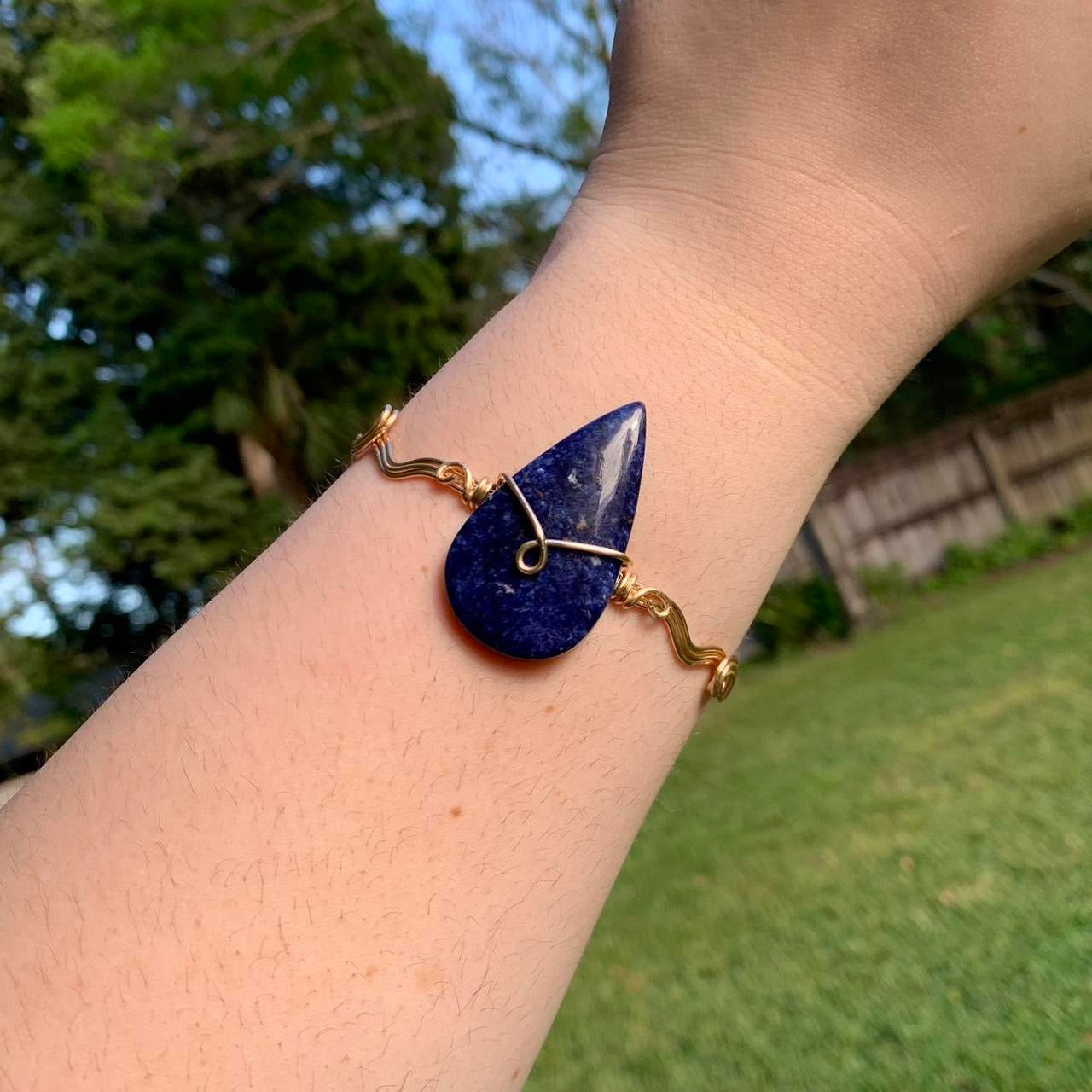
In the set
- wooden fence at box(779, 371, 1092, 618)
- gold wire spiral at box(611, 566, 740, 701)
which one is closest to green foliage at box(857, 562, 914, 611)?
wooden fence at box(779, 371, 1092, 618)

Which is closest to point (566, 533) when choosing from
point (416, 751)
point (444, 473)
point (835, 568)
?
point (444, 473)

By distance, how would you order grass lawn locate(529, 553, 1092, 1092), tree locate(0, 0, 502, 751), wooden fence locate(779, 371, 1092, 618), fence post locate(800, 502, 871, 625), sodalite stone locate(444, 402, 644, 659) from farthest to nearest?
tree locate(0, 0, 502, 751) < wooden fence locate(779, 371, 1092, 618) < fence post locate(800, 502, 871, 625) < grass lawn locate(529, 553, 1092, 1092) < sodalite stone locate(444, 402, 644, 659)

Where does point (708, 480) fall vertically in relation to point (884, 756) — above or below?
above

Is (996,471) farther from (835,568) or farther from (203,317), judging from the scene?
(203,317)

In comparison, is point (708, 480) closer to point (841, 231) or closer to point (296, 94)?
point (841, 231)

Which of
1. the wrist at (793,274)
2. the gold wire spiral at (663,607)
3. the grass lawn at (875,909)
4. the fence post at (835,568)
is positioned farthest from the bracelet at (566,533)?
the fence post at (835,568)

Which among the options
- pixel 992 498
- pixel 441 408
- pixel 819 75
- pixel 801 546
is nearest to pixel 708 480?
pixel 441 408

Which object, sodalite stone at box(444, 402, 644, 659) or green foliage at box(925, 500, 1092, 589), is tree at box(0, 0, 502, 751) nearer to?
green foliage at box(925, 500, 1092, 589)
